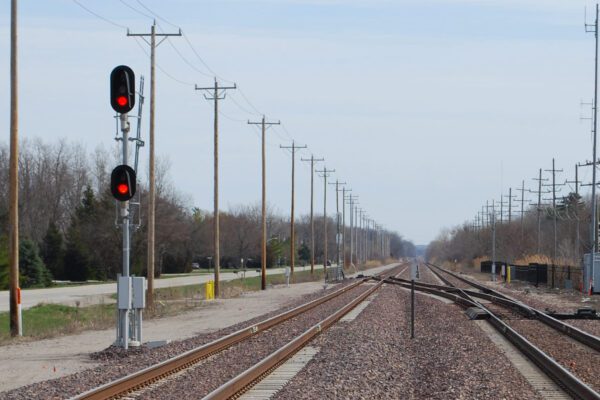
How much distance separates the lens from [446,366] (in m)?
15.7

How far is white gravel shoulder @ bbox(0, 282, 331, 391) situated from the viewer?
631 inches

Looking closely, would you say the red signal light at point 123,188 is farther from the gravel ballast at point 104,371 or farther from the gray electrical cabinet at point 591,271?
the gray electrical cabinet at point 591,271

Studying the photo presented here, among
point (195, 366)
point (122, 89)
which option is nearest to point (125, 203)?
point (122, 89)

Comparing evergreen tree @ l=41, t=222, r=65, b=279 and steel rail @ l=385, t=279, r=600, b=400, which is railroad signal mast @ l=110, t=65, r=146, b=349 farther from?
evergreen tree @ l=41, t=222, r=65, b=279

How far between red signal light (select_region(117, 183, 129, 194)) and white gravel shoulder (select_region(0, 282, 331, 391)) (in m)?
3.28

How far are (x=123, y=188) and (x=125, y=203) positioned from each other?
65 cm

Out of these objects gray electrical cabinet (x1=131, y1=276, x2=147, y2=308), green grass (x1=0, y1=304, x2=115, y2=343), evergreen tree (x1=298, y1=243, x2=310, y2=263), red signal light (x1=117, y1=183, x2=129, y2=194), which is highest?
red signal light (x1=117, y1=183, x2=129, y2=194)

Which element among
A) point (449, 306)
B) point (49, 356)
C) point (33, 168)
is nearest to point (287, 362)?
point (49, 356)

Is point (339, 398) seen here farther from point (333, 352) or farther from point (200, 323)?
point (200, 323)

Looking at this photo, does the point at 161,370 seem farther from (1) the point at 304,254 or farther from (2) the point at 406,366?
(1) the point at 304,254

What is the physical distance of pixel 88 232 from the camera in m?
74.6

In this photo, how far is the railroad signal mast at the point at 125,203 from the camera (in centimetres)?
1764

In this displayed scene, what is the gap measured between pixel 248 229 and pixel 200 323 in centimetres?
10832

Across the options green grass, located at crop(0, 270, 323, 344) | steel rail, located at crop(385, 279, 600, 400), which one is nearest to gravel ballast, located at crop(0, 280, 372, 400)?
green grass, located at crop(0, 270, 323, 344)
